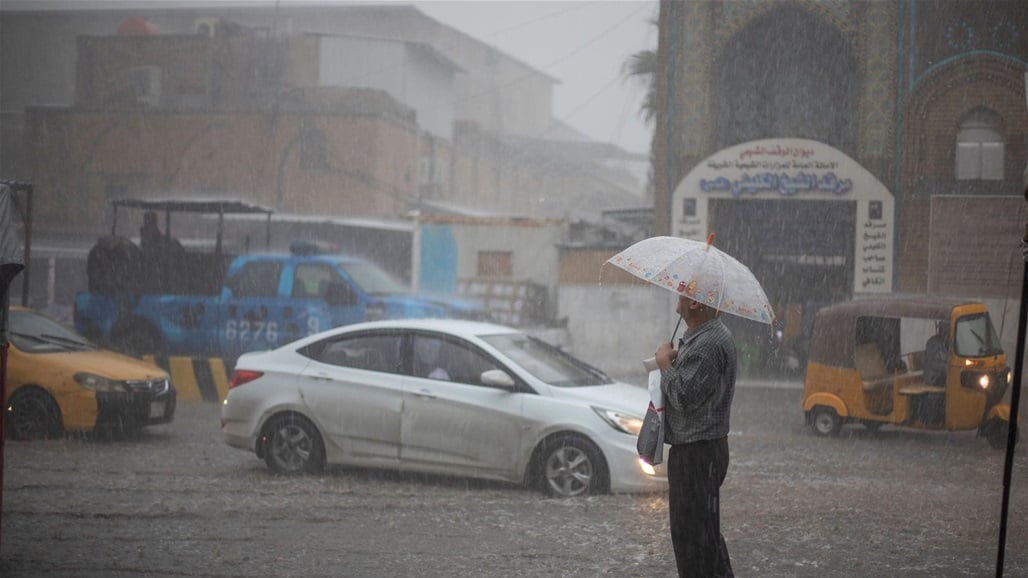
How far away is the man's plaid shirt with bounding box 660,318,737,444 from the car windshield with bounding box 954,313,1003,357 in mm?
8993

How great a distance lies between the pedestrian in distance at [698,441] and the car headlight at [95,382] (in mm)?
8796

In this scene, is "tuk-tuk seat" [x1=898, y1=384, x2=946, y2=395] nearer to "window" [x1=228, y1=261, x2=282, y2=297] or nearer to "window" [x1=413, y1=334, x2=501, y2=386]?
"window" [x1=413, y1=334, x2=501, y2=386]

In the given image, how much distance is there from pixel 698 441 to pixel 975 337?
31.0 feet

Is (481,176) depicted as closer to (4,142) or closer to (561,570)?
(4,142)

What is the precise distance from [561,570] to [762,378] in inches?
686

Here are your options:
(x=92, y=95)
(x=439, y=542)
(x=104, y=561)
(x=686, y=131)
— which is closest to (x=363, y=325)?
(x=439, y=542)

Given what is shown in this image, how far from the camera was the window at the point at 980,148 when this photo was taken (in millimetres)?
24172

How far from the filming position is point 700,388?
4.86 meters

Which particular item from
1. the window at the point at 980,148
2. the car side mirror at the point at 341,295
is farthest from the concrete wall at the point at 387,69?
the car side mirror at the point at 341,295

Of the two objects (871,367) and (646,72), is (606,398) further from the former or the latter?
(646,72)

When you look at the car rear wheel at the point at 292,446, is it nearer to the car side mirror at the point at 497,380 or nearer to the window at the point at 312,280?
the car side mirror at the point at 497,380

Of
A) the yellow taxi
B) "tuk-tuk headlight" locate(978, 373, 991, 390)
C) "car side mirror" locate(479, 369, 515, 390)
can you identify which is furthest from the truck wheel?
"tuk-tuk headlight" locate(978, 373, 991, 390)

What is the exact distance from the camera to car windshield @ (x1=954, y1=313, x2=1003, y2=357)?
1291 centimetres

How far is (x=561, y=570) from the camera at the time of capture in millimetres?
6746
